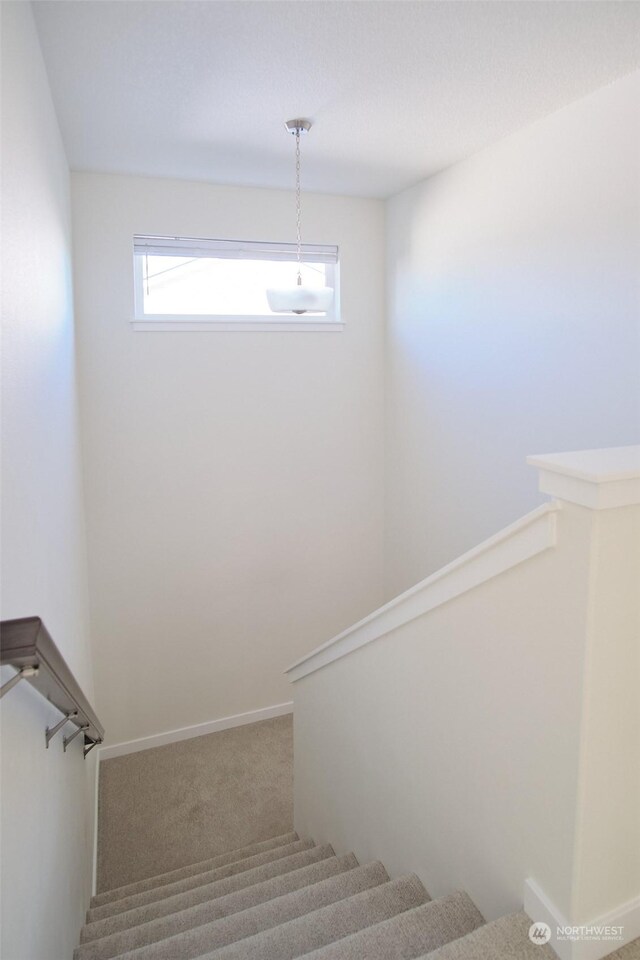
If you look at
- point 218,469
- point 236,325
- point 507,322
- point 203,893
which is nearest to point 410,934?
point 203,893

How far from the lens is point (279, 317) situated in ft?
14.0

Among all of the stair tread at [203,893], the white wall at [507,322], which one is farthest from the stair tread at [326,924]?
the white wall at [507,322]

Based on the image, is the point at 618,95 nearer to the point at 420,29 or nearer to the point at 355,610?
the point at 420,29

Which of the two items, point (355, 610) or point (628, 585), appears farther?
point (355, 610)

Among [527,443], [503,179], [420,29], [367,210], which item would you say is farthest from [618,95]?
[367,210]

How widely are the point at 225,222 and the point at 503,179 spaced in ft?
5.43

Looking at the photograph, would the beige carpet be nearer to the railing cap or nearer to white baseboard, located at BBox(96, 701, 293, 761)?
white baseboard, located at BBox(96, 701, 293, 761)

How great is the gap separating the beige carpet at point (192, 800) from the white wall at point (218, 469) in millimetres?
215

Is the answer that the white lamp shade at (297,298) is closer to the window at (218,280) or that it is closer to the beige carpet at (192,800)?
the window at (218,280)

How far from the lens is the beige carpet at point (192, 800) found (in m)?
3.49

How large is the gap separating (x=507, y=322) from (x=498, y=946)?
8.77 feet

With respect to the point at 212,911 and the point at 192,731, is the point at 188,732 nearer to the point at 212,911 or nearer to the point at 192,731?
→ the point at 192,731

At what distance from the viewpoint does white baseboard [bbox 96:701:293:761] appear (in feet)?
13.9

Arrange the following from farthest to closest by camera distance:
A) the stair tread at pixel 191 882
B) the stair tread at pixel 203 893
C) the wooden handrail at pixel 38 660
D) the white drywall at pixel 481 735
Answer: the stair tread at pixel 191 882 < the stair tread at pixel 203 893 < the white drywall at pixel 481 735 < the wooden handrail at pixel 38 660
